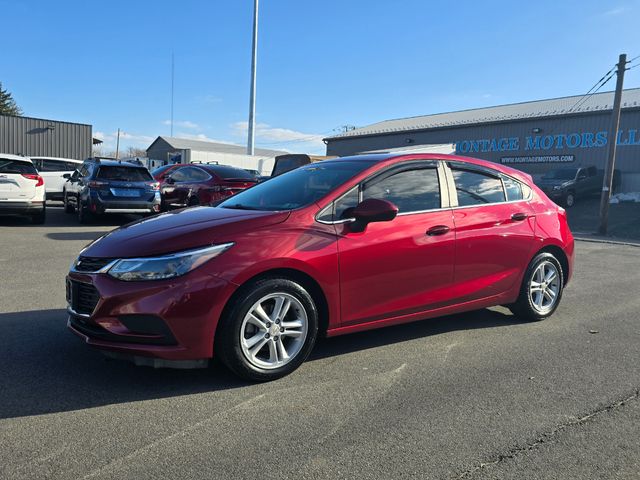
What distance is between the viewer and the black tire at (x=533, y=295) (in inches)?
209

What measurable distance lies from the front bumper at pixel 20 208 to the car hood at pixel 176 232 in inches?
356

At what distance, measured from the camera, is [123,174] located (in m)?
12.5

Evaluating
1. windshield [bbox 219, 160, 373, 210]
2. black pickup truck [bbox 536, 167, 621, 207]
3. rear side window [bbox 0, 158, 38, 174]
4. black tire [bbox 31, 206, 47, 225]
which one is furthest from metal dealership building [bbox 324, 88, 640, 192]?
windshield [bbox 219, 160, 373, 210]

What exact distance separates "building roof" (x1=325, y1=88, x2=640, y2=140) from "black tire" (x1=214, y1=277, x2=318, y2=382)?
27.9 metres

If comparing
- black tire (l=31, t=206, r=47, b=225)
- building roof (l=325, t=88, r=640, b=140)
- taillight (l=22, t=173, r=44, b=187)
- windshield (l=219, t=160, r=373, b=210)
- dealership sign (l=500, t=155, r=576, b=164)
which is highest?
building roof (l=325, t=88, r=640, b=140)

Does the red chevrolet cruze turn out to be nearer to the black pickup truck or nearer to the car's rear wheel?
the car's rear wheel

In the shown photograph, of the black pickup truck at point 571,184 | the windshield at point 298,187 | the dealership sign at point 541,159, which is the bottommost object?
the windshield at point 298,187

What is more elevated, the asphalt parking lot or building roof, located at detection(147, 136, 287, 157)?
building roof, located at detection(147, 136, 287, 157)

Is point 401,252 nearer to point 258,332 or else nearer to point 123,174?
point 258,332

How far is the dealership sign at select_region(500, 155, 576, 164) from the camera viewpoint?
2920cm

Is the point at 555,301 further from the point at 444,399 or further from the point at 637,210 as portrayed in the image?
the point at 637,210

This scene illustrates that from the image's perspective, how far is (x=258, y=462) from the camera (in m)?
2.70

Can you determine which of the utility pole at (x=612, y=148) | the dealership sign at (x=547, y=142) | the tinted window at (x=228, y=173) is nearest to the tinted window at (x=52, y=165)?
the tinted window at (x=228, y=173)

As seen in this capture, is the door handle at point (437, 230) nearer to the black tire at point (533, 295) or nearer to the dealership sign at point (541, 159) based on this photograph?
the black tire at point (533, 295)
